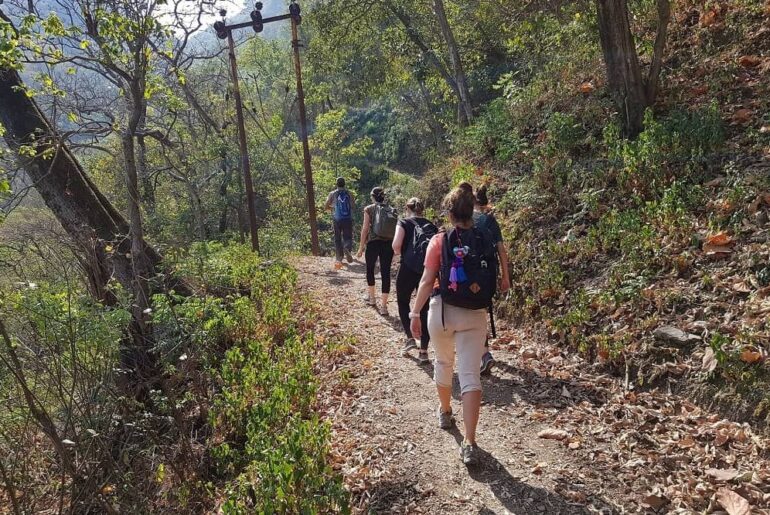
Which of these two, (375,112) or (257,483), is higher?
(375,112)

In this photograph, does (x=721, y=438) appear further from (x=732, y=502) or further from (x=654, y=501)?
(x=654, y=501)

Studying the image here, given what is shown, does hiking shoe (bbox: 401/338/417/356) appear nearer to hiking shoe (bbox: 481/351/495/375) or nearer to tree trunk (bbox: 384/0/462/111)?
hiking shoe (bbox: 481/351/495/375)

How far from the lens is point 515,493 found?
11.0ft

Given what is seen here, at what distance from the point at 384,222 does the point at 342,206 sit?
12.0 feet

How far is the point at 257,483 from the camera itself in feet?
11.5

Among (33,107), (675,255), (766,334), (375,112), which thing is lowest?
(766,334)

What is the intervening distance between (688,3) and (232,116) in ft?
54.5

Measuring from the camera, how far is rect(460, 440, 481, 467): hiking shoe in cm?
360

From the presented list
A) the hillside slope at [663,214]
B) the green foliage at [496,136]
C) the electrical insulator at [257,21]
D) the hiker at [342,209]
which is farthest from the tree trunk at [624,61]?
the electrical insulator at [257,21]

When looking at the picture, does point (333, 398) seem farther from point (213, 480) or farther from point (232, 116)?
point (232, 116)

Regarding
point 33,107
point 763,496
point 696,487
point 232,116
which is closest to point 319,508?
point 696,487

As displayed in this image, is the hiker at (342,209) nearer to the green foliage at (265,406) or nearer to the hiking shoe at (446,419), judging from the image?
the green foliage at (265,406)

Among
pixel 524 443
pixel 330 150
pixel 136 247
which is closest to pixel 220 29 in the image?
pixel 136 247

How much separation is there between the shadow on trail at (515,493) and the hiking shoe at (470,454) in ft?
0.16
